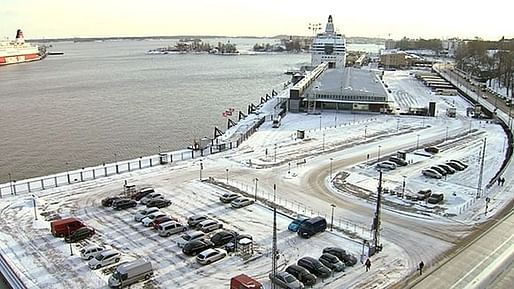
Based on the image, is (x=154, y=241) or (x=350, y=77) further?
(x=350, y=77)

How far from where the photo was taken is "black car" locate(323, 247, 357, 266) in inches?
564

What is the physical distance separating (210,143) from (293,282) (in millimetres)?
17761

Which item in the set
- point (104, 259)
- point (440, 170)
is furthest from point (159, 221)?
point (440, 170)

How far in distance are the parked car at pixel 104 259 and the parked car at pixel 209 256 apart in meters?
2.57

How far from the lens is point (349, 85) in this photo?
45.9 m

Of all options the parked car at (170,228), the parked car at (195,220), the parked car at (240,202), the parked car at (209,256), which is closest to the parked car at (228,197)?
the parked car at (240,202)

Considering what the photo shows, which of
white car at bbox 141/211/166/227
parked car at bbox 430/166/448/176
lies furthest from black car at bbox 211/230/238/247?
parked car at bbox 430/166/448/176

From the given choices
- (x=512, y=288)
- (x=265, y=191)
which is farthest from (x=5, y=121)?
(x=512, y=288)

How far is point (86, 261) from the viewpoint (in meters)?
A: 14.4

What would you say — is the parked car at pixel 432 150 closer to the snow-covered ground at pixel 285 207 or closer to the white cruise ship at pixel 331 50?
the snow-covered ground at pixel 285 207

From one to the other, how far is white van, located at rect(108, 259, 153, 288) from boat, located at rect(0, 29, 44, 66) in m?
109

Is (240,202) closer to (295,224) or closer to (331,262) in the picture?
(295,224)

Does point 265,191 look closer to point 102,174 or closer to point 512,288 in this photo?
point 102,174

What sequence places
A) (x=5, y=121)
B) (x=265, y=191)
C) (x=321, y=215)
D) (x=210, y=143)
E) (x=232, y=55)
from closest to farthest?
(x=321, y=215) → (x=265, y=191) → (x=210, y=143) → (x=5, y=121) → (x=232, y=55)
